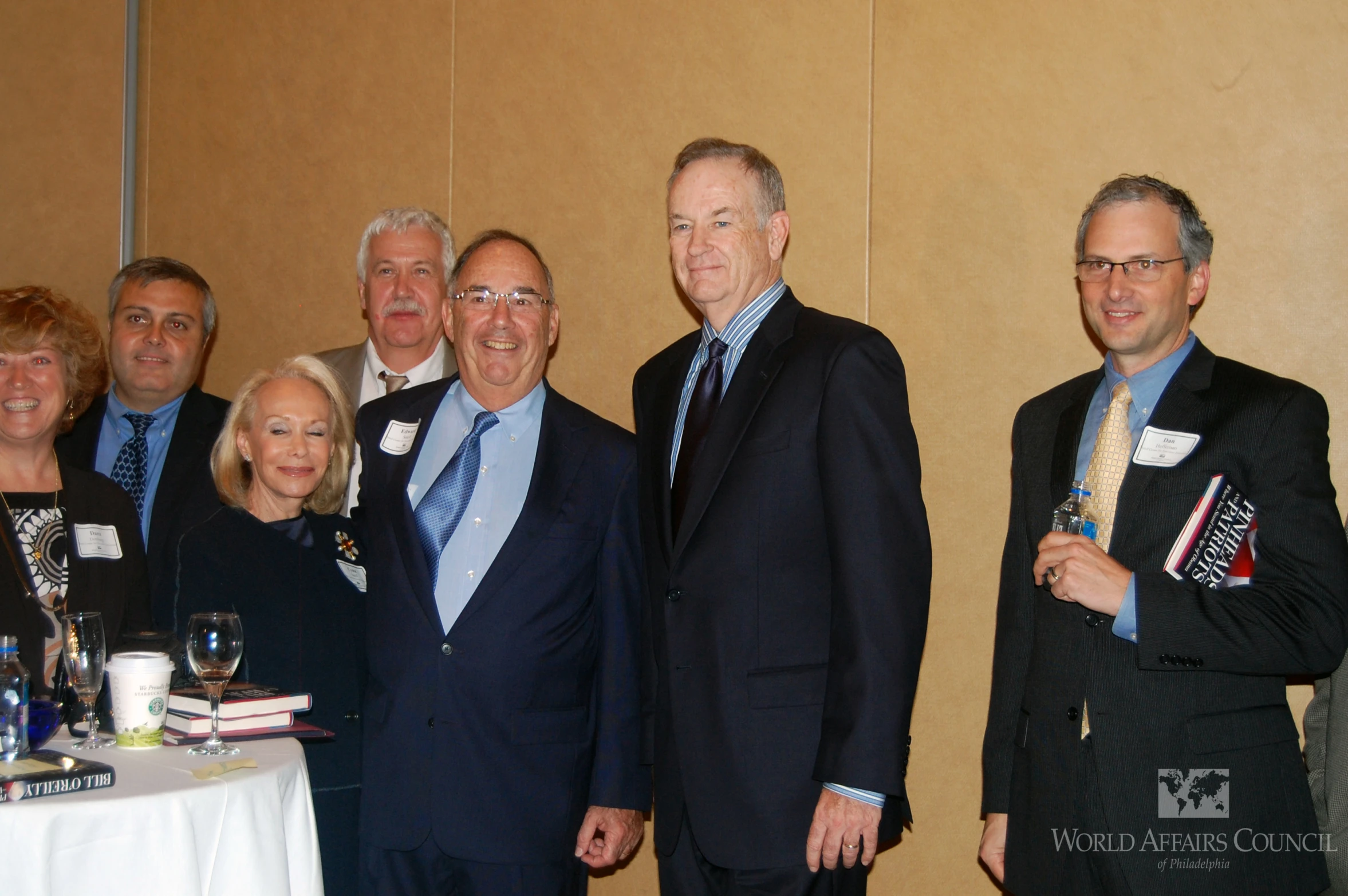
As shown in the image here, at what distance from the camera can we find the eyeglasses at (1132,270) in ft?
7.78

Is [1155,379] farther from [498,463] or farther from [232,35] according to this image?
[232,35]

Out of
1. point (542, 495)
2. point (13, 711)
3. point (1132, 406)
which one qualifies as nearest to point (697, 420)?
point (542, 495)

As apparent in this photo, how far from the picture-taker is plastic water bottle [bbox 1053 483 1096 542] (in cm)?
233

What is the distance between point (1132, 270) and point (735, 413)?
0.91 metres

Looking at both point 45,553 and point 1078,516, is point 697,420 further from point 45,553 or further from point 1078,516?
point 45,553

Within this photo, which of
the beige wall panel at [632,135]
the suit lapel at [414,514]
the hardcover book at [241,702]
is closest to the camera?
the hardcover book at [241,702]

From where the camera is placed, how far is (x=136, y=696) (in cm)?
237

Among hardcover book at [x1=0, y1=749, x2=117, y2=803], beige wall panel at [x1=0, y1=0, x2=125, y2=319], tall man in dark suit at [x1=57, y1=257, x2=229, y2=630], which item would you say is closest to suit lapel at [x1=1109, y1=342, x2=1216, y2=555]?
hardcover book at [x1=0, y1=749, x2=117, y2=803]

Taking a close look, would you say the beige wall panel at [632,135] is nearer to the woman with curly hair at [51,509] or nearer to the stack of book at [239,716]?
the woman with curly hair at [51,509]

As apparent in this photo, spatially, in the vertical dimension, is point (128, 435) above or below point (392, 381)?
below

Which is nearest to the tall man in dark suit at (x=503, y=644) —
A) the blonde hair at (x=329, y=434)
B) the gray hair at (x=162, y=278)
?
the blonde hair at (x=329, y=434)

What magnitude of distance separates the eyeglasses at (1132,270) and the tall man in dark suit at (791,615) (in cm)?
48

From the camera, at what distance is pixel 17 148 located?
5.25 meters

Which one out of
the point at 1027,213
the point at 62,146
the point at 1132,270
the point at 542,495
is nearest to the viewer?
the point at 1132,270
